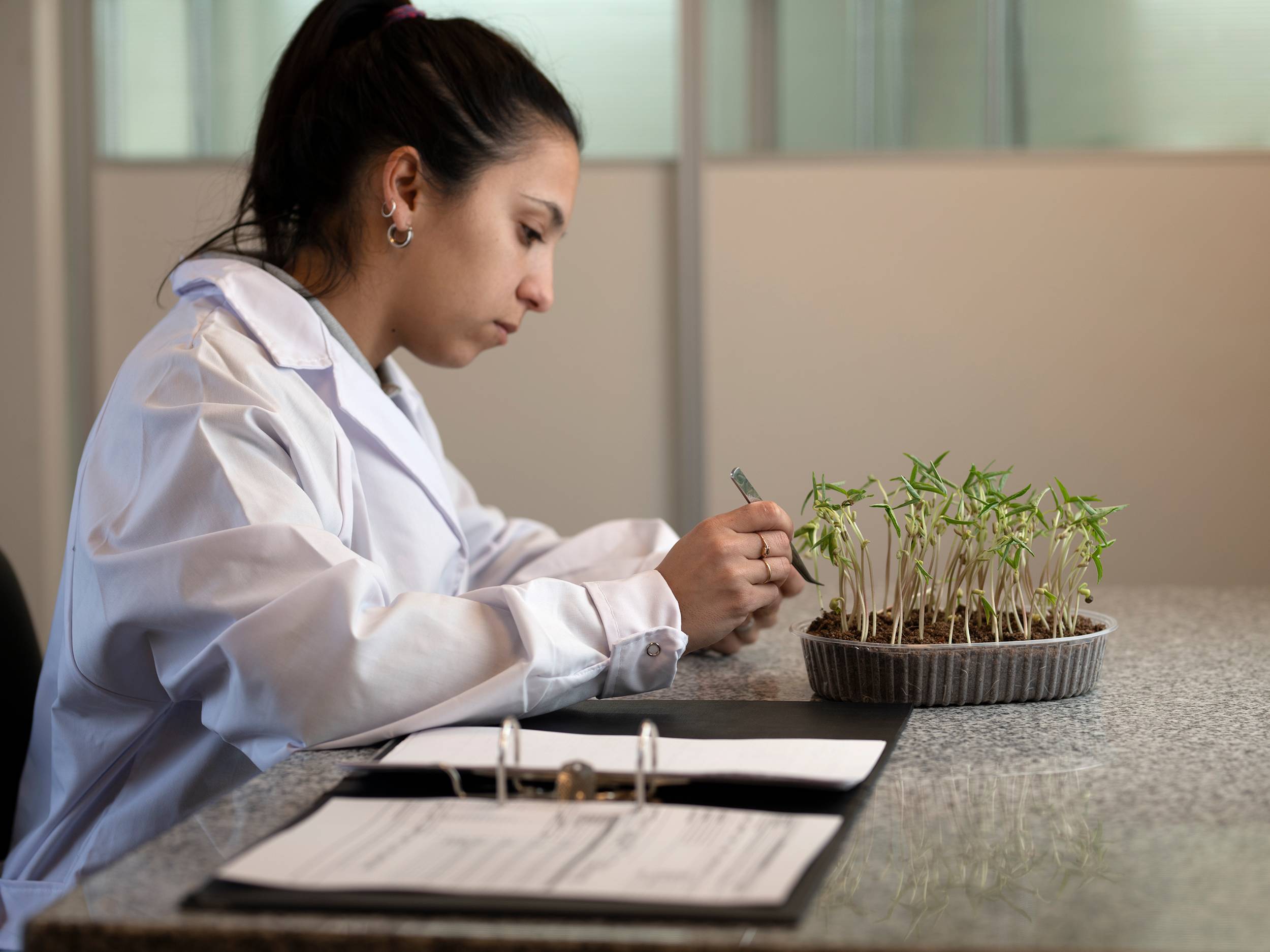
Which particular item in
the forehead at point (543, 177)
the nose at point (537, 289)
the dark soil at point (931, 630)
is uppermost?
the forehead at point (543, 177)

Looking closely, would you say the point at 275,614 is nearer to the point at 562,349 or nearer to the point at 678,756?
the point at 678,756

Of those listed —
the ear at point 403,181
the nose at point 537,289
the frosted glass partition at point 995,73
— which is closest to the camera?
the ear at point 403,181

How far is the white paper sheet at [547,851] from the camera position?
49cm

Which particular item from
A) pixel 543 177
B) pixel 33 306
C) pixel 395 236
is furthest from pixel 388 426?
pixel 33 306

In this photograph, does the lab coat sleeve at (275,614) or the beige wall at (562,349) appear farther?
the beige wall at (562,349)

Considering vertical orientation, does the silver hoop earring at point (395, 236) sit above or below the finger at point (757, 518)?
above

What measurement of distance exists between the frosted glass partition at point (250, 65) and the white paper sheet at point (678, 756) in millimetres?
2245

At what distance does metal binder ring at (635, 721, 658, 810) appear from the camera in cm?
59

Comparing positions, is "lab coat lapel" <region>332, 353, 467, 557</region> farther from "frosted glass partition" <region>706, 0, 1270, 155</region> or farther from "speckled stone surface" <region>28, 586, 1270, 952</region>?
"frosted glass partition" <region>706, 0, 1270, 155</region>

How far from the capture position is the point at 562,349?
9.19 feet

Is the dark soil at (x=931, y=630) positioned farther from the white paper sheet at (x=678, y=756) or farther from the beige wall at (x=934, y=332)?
the beige wall at (x=934, y=332)

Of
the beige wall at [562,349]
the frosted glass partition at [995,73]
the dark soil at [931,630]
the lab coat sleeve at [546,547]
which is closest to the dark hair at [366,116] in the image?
the lab coat sleeve at [546,547]

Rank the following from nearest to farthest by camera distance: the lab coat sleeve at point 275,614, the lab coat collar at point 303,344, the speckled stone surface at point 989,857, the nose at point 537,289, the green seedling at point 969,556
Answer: the speckled stone surface at point 989,857, the lab coat sleeve at point 275,614, the green seedling at point 969,556, the lab coat collar at point 303,344, the nose at point 537,289

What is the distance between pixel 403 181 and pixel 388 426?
0.29 m
